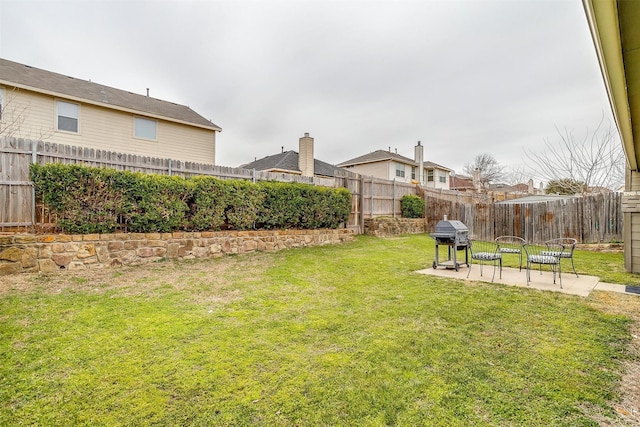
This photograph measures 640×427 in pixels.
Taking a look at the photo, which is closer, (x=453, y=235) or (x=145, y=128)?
(x=453, y=235)

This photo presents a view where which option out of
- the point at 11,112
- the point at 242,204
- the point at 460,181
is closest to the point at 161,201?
the point at 242,204

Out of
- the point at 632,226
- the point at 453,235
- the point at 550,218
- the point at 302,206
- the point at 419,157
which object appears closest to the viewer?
the point at 453,235

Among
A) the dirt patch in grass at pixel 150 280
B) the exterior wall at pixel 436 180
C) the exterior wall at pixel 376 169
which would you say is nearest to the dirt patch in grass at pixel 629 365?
the dirt patch in grass at pixel 150 280

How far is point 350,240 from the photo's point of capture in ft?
37.7

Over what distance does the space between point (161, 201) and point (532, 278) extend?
26.5 feet

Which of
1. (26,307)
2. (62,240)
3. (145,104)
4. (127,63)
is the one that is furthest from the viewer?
(145,104)

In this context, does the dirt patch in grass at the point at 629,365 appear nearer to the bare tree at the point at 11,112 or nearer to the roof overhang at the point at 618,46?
Result: the roof overhang at the point at 618,46

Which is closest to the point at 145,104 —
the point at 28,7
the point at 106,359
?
the point at 28,7

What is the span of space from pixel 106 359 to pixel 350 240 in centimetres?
925

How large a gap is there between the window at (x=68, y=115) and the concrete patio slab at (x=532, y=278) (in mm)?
14605

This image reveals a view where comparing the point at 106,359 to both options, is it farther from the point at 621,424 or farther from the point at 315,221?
the point at 315,221

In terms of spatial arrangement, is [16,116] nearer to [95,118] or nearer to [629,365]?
[95,118]

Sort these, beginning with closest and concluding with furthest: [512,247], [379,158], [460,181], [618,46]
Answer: [618,46] < [512,247] < [379,158] < [460,181]

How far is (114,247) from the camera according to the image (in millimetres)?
6371
